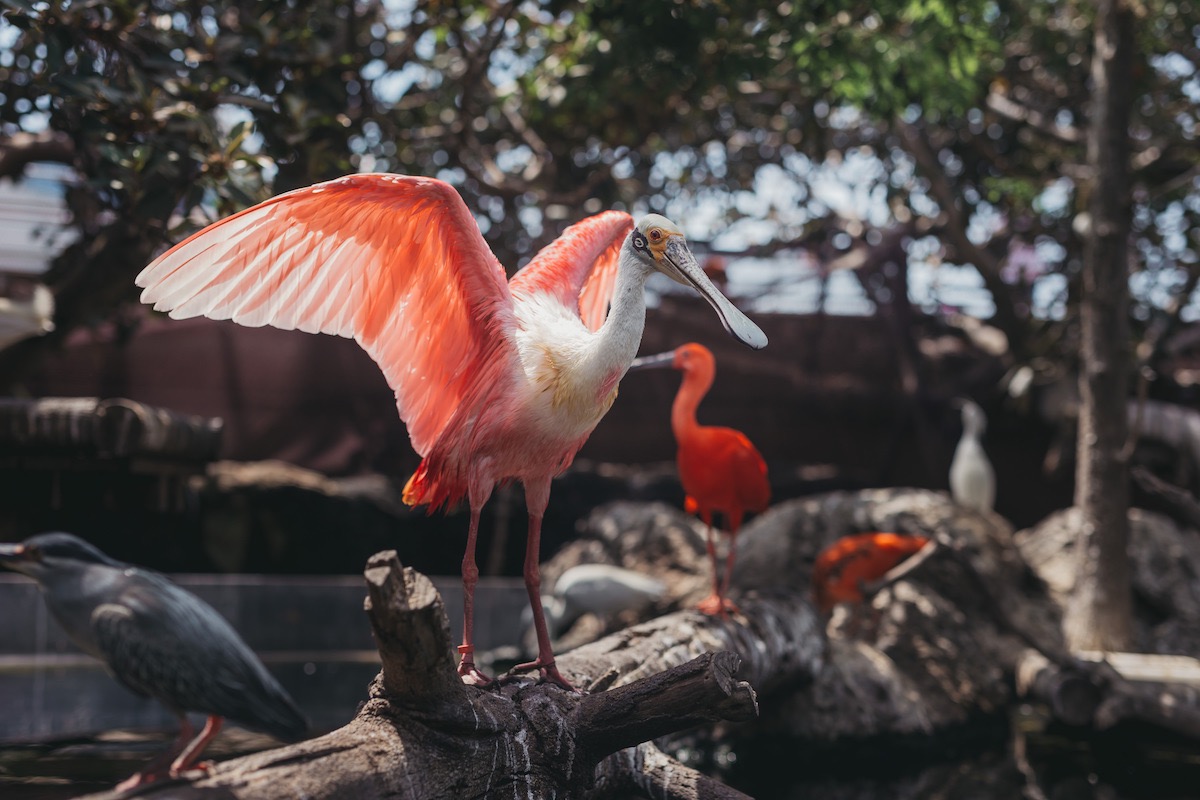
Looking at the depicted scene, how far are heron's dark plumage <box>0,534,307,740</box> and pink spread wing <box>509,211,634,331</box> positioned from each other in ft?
5.16

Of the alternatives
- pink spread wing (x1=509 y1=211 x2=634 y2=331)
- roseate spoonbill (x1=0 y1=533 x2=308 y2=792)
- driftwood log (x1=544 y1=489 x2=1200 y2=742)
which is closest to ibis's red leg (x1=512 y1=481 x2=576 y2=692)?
pink spread wing (x1=509 y1=211 x2=634 y2=331)

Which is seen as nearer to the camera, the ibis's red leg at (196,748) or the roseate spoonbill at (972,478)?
the ibis's red leg at (196,748)

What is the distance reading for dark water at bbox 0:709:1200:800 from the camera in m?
4.69

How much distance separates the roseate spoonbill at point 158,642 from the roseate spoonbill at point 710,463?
2154mm

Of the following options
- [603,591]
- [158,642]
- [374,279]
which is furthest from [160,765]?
[603,591]

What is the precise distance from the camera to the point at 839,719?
561cm

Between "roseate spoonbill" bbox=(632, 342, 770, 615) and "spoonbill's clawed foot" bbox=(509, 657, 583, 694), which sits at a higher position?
"roseate spoonbill" bbox=(632, 342, 770, 615)

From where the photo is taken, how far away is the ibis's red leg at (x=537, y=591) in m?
3.24

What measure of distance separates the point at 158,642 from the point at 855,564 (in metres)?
4.03

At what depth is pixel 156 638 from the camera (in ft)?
11.4

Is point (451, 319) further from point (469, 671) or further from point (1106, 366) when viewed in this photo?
point (1106, 366)

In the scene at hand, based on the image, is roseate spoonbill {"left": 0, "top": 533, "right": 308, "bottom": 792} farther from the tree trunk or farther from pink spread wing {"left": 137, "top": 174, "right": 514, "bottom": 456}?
the tree trunk

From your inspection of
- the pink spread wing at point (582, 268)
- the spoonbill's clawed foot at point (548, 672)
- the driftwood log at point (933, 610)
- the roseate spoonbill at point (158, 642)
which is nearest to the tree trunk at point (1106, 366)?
the driftwood log at point (933, 610)

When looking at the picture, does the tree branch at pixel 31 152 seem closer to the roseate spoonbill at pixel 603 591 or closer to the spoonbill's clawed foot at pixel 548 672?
the roseate spoonbill at pixel 603 591
